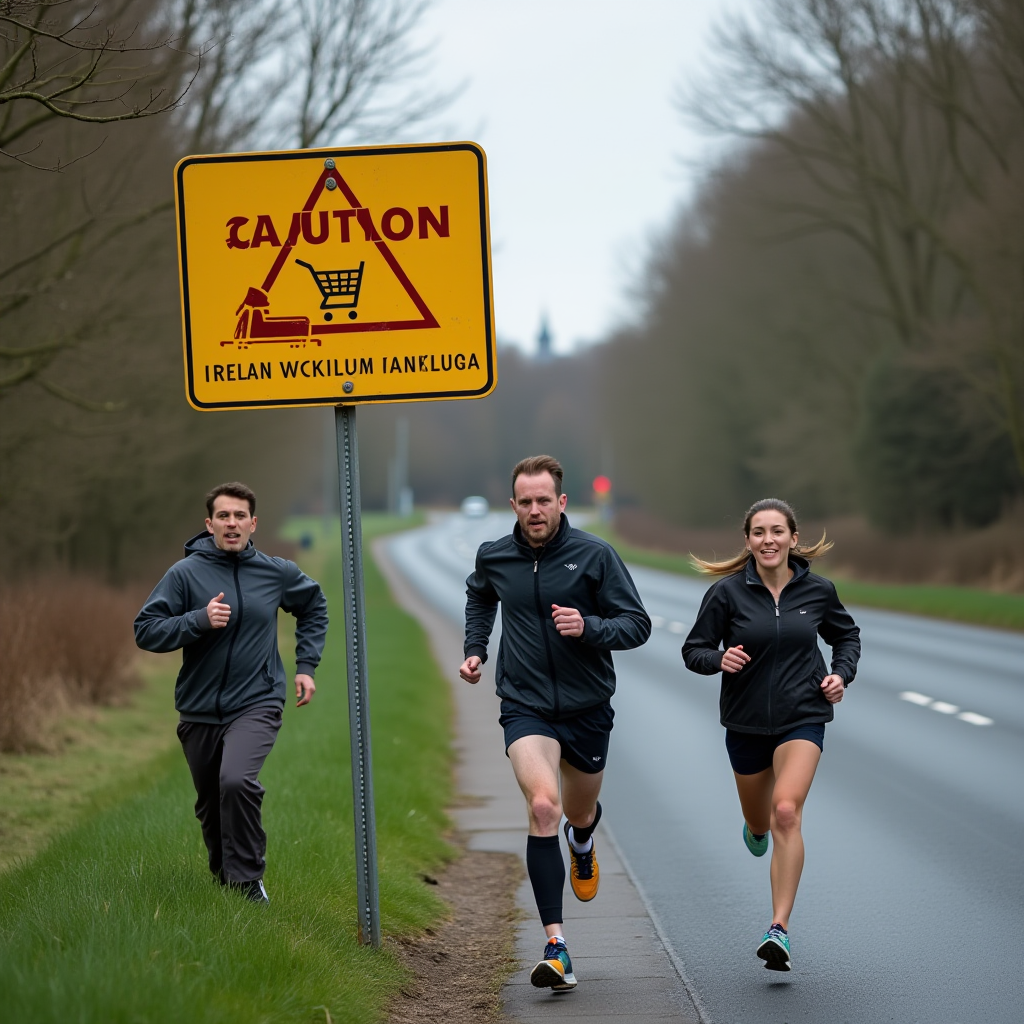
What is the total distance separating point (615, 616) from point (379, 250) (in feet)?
5.42

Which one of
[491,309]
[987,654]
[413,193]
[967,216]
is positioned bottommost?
[987,654]

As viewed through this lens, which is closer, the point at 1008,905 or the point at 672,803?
the point at 1008,905

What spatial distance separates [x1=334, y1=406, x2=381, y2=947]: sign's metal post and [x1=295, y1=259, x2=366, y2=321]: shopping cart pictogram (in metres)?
0.43

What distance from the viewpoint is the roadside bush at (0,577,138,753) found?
14.5 meters

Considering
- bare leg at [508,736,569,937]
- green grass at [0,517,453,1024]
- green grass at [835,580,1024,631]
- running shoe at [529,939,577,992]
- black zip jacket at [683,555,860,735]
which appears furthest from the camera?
green grass at [835,580,1024,631]

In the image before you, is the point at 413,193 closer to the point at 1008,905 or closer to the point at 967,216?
the point at 1008,905

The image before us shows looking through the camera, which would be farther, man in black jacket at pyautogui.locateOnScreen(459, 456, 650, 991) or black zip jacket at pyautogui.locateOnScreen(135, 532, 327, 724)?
black zip jacket at pyautogui.locateOnScreen(135, 532, 327, 724)

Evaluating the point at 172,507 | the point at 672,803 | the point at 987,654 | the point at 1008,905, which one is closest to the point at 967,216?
the point at 987,654

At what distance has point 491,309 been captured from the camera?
21.1 feet

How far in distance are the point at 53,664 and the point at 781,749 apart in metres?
12.4

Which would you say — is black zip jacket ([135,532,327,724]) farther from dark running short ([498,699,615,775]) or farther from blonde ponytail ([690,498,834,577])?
blonde ponytail ([690,498,834,577])

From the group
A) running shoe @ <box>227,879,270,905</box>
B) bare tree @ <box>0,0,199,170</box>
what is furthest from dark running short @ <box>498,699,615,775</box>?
bare tree @ <box>0,0,199,170</box>

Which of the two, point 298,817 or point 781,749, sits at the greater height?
point 781,749

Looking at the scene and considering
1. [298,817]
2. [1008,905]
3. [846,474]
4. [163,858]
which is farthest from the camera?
[846,474]
